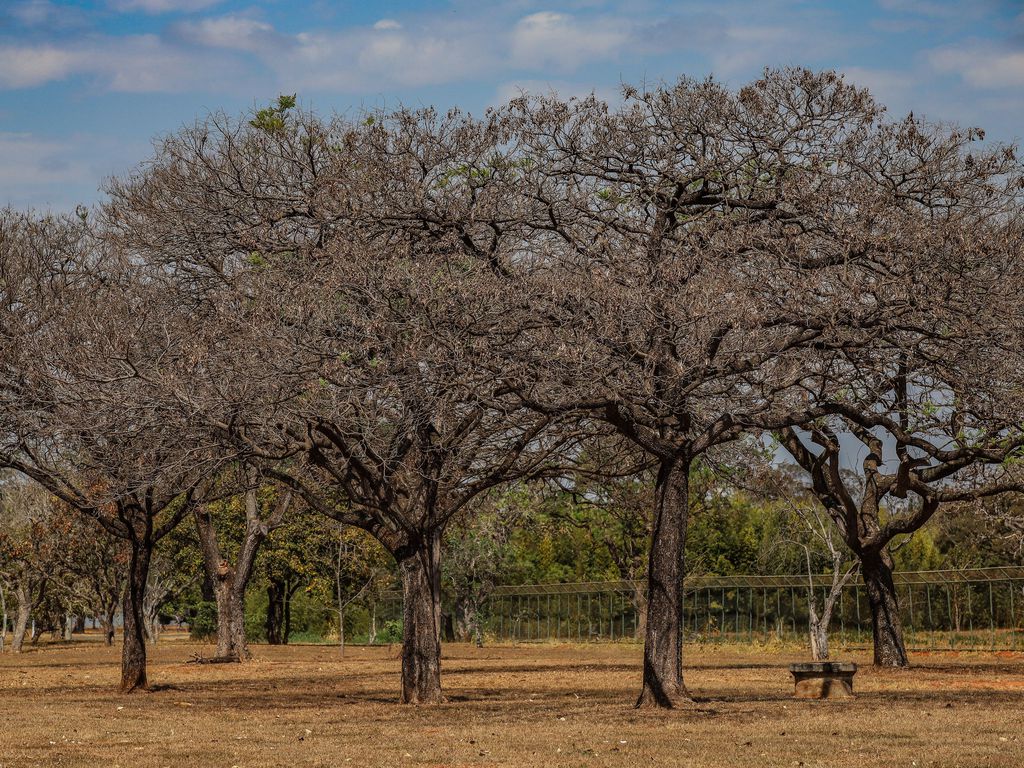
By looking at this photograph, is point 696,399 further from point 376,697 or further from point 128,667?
point 128,667

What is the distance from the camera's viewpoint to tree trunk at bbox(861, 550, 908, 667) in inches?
1077

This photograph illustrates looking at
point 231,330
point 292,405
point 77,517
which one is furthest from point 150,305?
point 77,517

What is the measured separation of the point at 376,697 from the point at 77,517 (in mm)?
25995

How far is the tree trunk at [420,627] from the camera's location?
1786 centimetres

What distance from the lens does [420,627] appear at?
58.5ft

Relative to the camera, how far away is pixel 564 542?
58688 mm

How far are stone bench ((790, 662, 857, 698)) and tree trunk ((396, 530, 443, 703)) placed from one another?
5.18 meters

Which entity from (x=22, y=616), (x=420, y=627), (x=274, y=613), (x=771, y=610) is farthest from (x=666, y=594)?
(x=274, y=613)

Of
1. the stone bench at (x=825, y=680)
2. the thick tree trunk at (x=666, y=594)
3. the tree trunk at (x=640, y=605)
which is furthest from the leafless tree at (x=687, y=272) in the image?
the tree trunk at (x=640, y=605)

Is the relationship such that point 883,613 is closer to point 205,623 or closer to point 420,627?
point 420,627

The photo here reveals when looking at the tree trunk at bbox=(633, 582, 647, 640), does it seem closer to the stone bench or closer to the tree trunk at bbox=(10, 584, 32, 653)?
the tree trunk at bbox=(10, 584, 32, 653)

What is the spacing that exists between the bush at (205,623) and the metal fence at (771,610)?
488 inches

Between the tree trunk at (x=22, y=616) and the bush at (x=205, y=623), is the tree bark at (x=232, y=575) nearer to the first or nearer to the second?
the tree trunk at (x=22, y=616)

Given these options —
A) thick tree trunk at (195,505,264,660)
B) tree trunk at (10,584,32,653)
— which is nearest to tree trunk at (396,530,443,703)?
thick tree trunk at (195,505,264,660)
